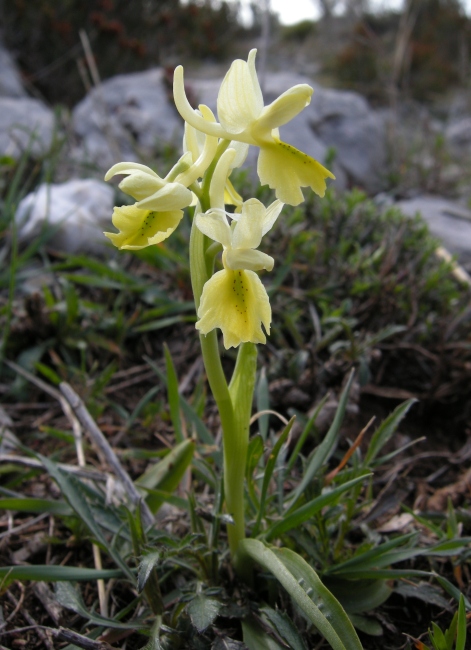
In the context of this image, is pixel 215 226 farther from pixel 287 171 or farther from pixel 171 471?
pixel 171 471

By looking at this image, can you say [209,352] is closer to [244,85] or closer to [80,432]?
[244,85]

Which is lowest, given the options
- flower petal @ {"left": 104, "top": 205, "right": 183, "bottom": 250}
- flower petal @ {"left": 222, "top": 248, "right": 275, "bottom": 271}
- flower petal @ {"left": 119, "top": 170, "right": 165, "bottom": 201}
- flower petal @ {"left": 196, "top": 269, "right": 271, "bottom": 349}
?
flower petal @ {"left": 196, "top": 269, "right": 271, "bottom": 349}

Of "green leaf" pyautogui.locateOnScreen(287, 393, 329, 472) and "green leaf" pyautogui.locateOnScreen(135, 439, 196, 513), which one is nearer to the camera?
"green leaf" pyautogui.locateOnScreen(287, 393, 329, 472)

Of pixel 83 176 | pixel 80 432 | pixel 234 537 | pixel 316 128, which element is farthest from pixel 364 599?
pixel 316 128

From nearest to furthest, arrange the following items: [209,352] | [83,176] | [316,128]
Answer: [209,352] < [83,176] < [316,128]

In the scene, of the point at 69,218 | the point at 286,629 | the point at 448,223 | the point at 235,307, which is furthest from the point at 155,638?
the point at 448,223

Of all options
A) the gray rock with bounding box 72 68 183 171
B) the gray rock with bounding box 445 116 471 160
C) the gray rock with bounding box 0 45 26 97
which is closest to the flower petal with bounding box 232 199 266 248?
the gray rock with bounding box 72 68 183 171

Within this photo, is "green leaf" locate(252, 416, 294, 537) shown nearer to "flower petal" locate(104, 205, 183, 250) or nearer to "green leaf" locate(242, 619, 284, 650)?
"green leaf" locate(242, 619, 284, 650)
